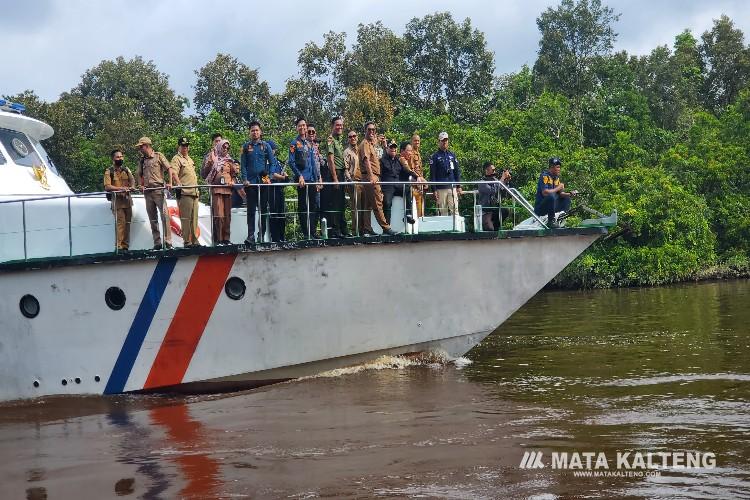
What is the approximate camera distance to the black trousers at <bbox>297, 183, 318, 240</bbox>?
1133cm

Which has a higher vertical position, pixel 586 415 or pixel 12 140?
pixel 12 140

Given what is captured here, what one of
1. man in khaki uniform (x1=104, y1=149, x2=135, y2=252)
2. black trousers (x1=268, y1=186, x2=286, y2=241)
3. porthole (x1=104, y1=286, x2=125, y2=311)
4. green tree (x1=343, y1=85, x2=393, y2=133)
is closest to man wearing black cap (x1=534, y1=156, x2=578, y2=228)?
black trousers (x1=268, y1=186, x2=286, y2=241)

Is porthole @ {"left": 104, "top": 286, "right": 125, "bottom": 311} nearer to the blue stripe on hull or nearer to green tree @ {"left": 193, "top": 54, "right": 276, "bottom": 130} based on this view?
the blue stripe on hull

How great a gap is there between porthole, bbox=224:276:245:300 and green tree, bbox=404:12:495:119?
32559 mm

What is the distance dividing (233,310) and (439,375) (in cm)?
239

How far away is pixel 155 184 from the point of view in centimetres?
1116

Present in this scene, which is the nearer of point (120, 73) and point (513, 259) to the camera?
point (513, 259)

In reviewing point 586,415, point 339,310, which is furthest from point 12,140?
point 586,415

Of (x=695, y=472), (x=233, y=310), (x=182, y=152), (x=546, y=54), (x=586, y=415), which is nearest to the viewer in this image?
(x=695, y=472)

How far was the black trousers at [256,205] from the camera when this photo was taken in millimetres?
10977

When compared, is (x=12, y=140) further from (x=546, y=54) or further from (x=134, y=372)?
(x=546, y=54)

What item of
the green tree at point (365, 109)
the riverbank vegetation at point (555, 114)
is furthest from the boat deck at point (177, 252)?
the green tree at point (365, 109)

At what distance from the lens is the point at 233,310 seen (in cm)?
1073

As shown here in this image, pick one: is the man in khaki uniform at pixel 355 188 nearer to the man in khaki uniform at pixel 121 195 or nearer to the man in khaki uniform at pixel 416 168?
the man in khaki uniform at pixel 416 168
